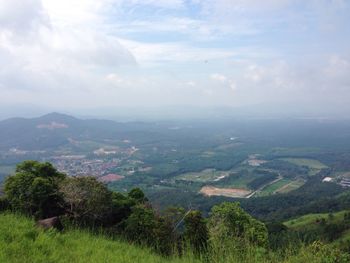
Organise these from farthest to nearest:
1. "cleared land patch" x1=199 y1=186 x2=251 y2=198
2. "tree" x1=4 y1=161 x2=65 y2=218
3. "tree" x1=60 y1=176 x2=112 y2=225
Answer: "cleared land patch" x1=199 y1=186 x2=251 y2=198, "tree" x1=60 y1=176 x2=112 y2=225, "tree" x1=4 y1=161 x2=65 y2=218

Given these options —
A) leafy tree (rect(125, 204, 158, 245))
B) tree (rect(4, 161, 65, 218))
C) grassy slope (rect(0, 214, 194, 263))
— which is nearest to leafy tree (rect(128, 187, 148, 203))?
leafy tree (rect(125, 204, 158, 245))

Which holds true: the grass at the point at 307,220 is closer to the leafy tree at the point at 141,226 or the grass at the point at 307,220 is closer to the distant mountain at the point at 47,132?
the leafy tree at the point at 141,226

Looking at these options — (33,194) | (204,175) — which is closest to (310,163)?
(204,175)

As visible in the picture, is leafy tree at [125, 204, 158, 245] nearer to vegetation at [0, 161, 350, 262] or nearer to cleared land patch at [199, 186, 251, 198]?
vegetation at [0, 161, 350, 262]

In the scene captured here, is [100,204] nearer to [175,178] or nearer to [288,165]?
[175,178]

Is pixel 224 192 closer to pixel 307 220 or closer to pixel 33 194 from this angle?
pixel 307 220
